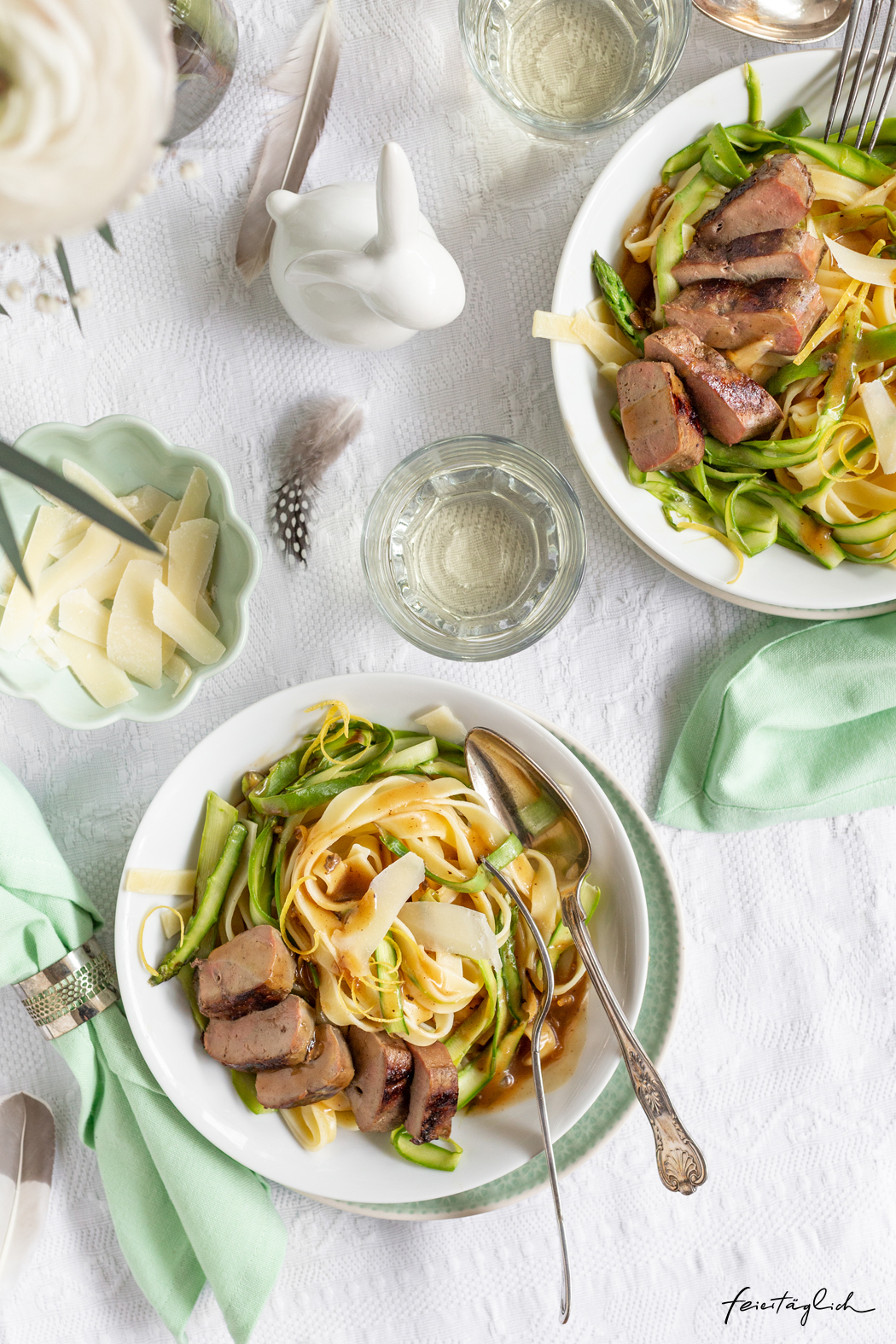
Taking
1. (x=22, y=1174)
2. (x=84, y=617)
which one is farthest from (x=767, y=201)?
(x=22, y=1174)

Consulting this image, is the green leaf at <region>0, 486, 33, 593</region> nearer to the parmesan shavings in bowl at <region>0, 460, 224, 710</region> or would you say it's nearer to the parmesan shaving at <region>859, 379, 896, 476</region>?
the parmesan shavings in bowl at <region>0, 460, 224, 710</region>

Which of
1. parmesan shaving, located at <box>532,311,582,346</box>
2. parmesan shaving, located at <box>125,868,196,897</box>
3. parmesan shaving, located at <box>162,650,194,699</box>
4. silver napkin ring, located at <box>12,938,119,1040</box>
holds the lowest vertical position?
silver napkin ring, located at <box>12,938,119,1040</box>

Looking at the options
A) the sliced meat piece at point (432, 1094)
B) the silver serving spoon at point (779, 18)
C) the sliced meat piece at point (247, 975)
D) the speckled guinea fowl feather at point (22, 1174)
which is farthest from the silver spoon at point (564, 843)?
the silver serving spoon at point (779, 18)

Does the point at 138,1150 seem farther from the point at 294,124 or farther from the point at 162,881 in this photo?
the point at 294,124

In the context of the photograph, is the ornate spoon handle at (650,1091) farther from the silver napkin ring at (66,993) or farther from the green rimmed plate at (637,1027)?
the silver napkin ring at (66,993)

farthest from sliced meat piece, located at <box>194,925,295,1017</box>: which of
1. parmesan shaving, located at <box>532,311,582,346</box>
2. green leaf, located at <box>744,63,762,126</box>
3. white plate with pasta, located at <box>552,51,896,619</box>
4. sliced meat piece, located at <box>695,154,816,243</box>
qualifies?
green leaf, located at <box>744,63,762,126</box>

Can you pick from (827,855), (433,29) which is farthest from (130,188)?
(827,855)
